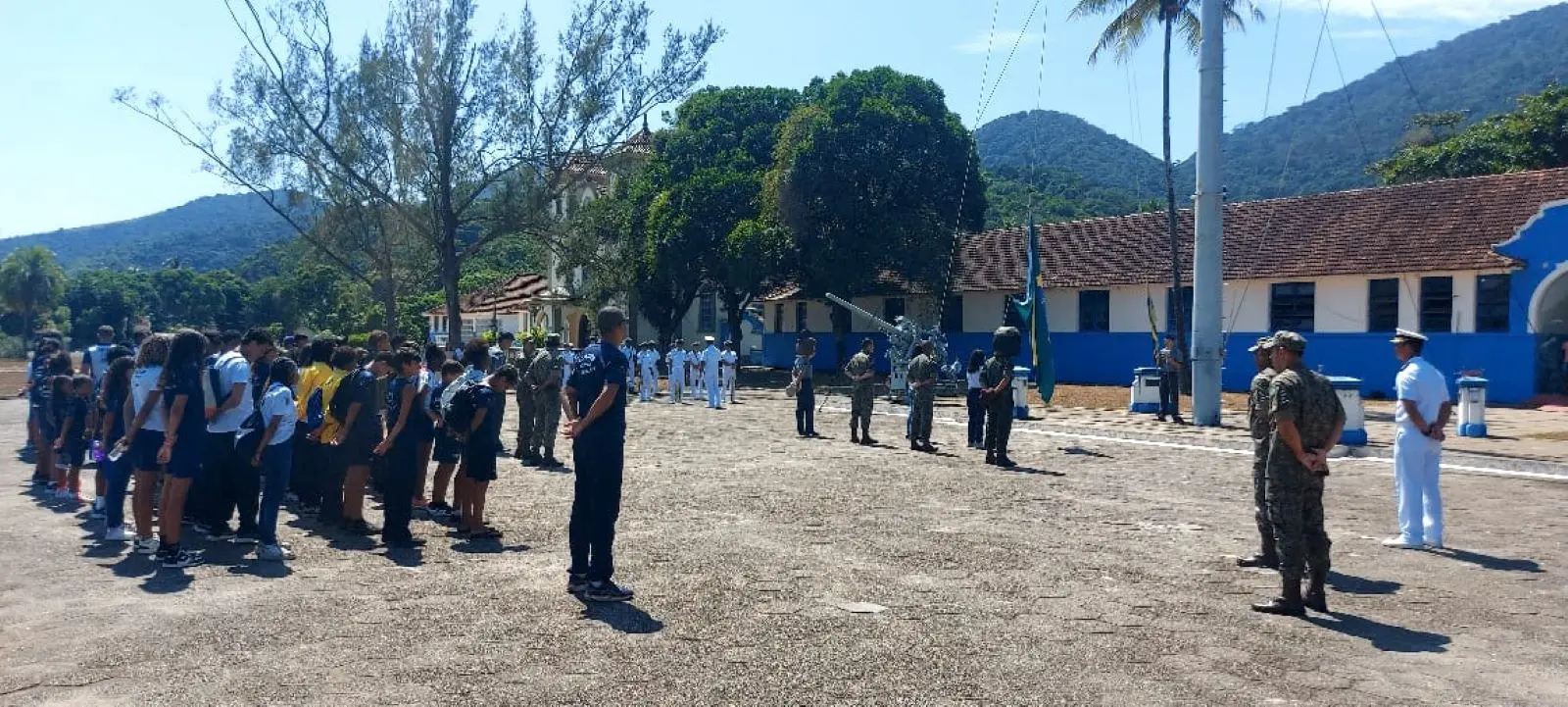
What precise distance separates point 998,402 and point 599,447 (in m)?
7.86

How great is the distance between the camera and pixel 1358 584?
7.16 m

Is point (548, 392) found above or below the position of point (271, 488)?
above

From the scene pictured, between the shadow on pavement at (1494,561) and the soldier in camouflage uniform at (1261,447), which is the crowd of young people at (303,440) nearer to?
the soldier in camouflage uniform at (1261,447)

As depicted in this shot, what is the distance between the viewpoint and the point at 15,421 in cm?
2066

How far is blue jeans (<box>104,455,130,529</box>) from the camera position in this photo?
8.28m

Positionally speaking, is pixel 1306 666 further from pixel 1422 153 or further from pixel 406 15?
pixel 1422 153

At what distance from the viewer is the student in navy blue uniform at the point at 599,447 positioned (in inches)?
257

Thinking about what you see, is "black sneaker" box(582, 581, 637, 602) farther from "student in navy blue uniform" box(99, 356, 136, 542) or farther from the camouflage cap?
the camouflage cap

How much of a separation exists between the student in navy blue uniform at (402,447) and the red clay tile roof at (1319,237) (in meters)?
24.0

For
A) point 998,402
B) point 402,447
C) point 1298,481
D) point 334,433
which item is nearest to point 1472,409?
point 998,402

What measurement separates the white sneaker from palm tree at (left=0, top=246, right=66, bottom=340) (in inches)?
2962

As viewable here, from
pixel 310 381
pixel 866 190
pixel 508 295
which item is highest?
pixel 866 190

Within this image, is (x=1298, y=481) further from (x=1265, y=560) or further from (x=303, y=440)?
(x=303, y=440)

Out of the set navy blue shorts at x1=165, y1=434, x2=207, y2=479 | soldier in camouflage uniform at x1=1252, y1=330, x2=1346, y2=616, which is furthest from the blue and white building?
navy blue shorts at x1=165, y1=434, x2=207, y2=479
